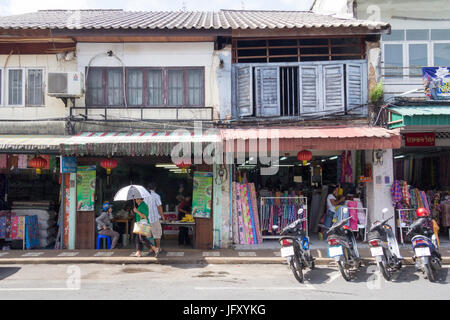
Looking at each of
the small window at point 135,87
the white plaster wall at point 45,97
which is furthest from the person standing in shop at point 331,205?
the white plaster wall at point 45,97

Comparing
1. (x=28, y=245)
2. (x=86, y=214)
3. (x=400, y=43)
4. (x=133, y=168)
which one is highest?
(x=400, y=43)

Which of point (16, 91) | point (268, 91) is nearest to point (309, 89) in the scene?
point (268, 91)

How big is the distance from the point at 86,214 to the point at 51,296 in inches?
197

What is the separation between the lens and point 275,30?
11.8m

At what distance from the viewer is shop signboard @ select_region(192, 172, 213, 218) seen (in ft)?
38.6

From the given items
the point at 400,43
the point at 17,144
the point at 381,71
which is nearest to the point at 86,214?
the point at 17,144

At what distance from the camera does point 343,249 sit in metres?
8.27

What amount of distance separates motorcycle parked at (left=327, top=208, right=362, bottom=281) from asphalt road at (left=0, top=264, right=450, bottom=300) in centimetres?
23

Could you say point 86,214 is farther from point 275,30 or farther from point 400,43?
point 400,43

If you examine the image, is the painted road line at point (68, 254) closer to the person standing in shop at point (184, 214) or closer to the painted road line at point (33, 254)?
the painted road line at point (33, 254)

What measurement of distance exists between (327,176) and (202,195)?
577 centimetres

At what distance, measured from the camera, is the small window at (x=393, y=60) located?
496 inches

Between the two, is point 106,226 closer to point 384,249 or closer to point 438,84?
point 384,249

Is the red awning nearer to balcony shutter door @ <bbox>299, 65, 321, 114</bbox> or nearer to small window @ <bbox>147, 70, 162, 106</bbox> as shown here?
balcony shutter door @ <bbox>299, 65, 321, 114</bbox>
